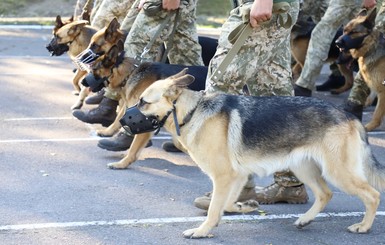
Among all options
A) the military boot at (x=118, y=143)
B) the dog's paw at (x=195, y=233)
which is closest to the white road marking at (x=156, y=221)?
the dog's paw at (x=195, y=233)

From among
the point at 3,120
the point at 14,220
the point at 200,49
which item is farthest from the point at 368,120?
the point at 14,220

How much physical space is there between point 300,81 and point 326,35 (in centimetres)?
68

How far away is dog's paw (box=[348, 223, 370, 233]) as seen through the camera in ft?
16.8

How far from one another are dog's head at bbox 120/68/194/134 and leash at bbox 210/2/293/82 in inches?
19.9

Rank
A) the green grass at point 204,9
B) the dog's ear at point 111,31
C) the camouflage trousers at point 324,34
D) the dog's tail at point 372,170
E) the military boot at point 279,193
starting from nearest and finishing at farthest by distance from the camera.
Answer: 1. the dog's tail at point 372,170
2. the military boot at point 279,193
3. the dog's ear at point 111,31
4. the camouflage trousers at point 324,34
5. the green grass at point 204,9

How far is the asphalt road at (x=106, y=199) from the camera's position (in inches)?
198

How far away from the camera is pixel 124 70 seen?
691 cm

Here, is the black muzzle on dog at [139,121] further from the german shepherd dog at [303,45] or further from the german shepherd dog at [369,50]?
the german shepherd dog at [303,45]

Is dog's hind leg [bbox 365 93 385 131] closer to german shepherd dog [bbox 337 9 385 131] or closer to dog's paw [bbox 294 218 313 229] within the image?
german shepherd dog [bbox 337 9 385 131]

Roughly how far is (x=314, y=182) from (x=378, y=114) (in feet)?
11.3

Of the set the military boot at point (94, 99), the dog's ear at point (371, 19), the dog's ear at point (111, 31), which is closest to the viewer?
the dog's ear at point (111, 31)

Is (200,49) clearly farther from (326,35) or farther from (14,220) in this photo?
(14,220)

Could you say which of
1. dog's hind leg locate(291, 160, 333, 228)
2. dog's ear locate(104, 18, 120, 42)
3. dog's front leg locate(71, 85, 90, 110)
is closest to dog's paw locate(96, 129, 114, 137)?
dog's ear locate(104, 18, 120, 42)

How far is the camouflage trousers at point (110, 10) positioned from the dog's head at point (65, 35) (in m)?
0.29
